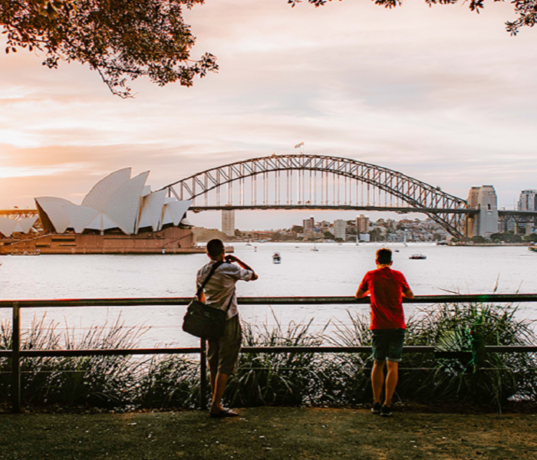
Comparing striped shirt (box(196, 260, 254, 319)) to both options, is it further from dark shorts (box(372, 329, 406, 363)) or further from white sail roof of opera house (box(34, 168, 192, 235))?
white sail roof of opera house (box(34, 168, 192, 235))

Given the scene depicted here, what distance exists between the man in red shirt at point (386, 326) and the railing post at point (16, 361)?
2806mm

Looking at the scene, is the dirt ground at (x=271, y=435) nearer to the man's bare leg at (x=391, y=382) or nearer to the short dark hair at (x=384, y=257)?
the man's bare leg at (x=391, y=382)

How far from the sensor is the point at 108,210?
9906 centimetres

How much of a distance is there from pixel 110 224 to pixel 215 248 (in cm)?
10197

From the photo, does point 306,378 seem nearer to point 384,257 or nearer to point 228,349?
point 228,349

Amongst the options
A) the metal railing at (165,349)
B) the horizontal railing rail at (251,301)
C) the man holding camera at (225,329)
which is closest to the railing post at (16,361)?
the metal railing at (165,349)

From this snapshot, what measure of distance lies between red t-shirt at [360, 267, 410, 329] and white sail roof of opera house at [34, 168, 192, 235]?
90.9 metres

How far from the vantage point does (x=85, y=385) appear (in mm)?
4859

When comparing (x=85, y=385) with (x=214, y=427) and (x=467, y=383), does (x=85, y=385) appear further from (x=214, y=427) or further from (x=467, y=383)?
(x=467, y=383)

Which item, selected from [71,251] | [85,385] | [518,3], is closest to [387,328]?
[85,385]

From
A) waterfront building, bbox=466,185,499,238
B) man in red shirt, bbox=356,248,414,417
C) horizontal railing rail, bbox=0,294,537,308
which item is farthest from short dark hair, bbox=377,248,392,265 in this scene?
waterfront building, bbox=466,185,499,238

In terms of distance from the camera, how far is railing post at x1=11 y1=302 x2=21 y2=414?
430cm

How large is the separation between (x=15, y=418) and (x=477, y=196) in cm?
12729

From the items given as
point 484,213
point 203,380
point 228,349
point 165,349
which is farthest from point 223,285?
point 484,213
